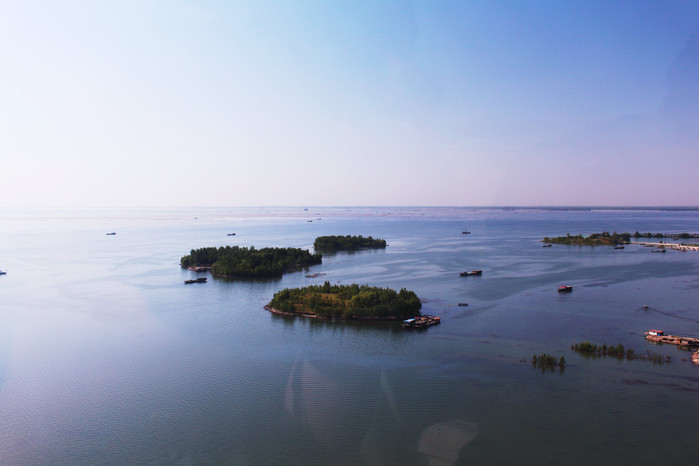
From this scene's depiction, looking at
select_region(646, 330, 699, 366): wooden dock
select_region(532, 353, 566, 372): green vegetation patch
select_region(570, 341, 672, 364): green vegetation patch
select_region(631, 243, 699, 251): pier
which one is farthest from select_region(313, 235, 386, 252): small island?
select_region(532, 353, 566, 372): green vegetation patch

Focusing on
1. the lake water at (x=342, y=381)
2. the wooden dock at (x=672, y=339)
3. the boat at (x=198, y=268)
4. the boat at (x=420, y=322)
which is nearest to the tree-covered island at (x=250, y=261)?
the boat at (x=198, y=268)

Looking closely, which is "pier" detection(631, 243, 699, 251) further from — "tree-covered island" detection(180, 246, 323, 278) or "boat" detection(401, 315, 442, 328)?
"boat" detection(401, 315, 442, 328)

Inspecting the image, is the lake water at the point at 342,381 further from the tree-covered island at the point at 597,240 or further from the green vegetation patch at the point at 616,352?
the tree-covered island at the point at 597,240

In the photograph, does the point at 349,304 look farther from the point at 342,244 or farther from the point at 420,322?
the point at 342,244

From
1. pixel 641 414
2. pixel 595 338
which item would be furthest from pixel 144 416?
pixel 595 338

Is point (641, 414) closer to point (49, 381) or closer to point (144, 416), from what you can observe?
point (144, 416)

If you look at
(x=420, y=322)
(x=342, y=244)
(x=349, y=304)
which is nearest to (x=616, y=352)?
(x=420, y=322)
